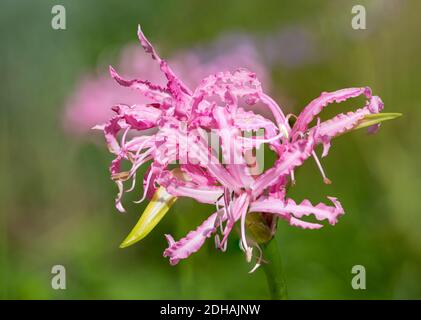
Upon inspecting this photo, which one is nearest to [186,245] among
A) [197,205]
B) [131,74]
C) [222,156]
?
[222,156]

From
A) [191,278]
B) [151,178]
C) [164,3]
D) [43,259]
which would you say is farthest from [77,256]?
[151,178]

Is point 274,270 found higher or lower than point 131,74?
lower

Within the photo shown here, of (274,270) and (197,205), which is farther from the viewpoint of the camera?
(197,205)

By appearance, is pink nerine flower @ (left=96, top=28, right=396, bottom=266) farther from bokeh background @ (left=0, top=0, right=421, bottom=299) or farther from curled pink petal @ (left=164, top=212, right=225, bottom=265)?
bokeh background @ (left=0, top=0, right=421, bottom=299)

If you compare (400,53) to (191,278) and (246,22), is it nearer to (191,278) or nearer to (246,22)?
(246,22)

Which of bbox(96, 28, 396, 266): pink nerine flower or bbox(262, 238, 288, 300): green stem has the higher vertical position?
bbox(96, 28, 396, 266): pink nerine flower

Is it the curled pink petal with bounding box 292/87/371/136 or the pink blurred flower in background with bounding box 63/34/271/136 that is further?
the pink blurred flower in background with bounding box 63/34/271/136

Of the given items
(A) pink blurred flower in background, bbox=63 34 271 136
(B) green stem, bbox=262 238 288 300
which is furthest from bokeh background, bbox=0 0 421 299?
(B) green stem, bbox=262 238 288 300

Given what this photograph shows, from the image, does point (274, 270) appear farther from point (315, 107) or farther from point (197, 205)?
point (197, 205)

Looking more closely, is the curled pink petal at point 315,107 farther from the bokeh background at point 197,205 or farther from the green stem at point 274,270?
the bokeh background at point 197,205
